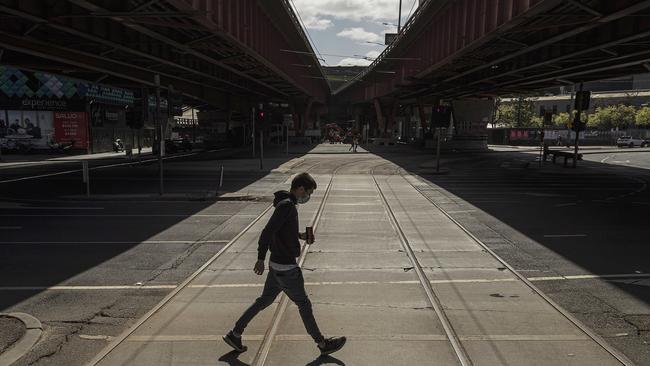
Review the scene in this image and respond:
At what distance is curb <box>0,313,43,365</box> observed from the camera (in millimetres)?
4969

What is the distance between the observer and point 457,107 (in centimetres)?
6869

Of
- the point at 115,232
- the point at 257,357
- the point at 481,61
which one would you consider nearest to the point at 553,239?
the point at 257,357

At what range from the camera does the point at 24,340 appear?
5363mm

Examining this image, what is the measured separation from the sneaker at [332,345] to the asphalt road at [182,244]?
243cm


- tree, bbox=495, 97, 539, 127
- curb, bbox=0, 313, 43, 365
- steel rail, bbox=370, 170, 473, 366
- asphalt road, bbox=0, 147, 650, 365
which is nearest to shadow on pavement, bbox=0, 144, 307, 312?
asphalt road, bbox=0, 147, 650, 365

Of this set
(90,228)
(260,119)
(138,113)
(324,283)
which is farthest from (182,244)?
(260,119)

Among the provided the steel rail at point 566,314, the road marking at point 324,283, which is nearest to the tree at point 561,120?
the steel rail at point 566,314

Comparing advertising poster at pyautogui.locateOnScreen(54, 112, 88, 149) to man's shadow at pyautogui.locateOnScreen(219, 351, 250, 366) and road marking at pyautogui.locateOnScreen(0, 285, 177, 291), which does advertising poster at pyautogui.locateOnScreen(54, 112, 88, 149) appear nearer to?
road marking at pyautogui.locateOnScreen(0, 285, 177, 291)

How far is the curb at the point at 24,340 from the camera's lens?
497cm

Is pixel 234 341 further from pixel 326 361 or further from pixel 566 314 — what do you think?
pixel 566 314

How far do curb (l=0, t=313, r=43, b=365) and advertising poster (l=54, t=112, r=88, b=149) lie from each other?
45.1 metres

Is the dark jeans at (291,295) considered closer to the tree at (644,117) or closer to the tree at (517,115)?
the tree at (517,115)

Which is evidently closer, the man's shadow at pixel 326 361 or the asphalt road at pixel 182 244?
the man's shadow at pixel 326 361

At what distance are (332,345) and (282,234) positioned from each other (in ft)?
4.11
